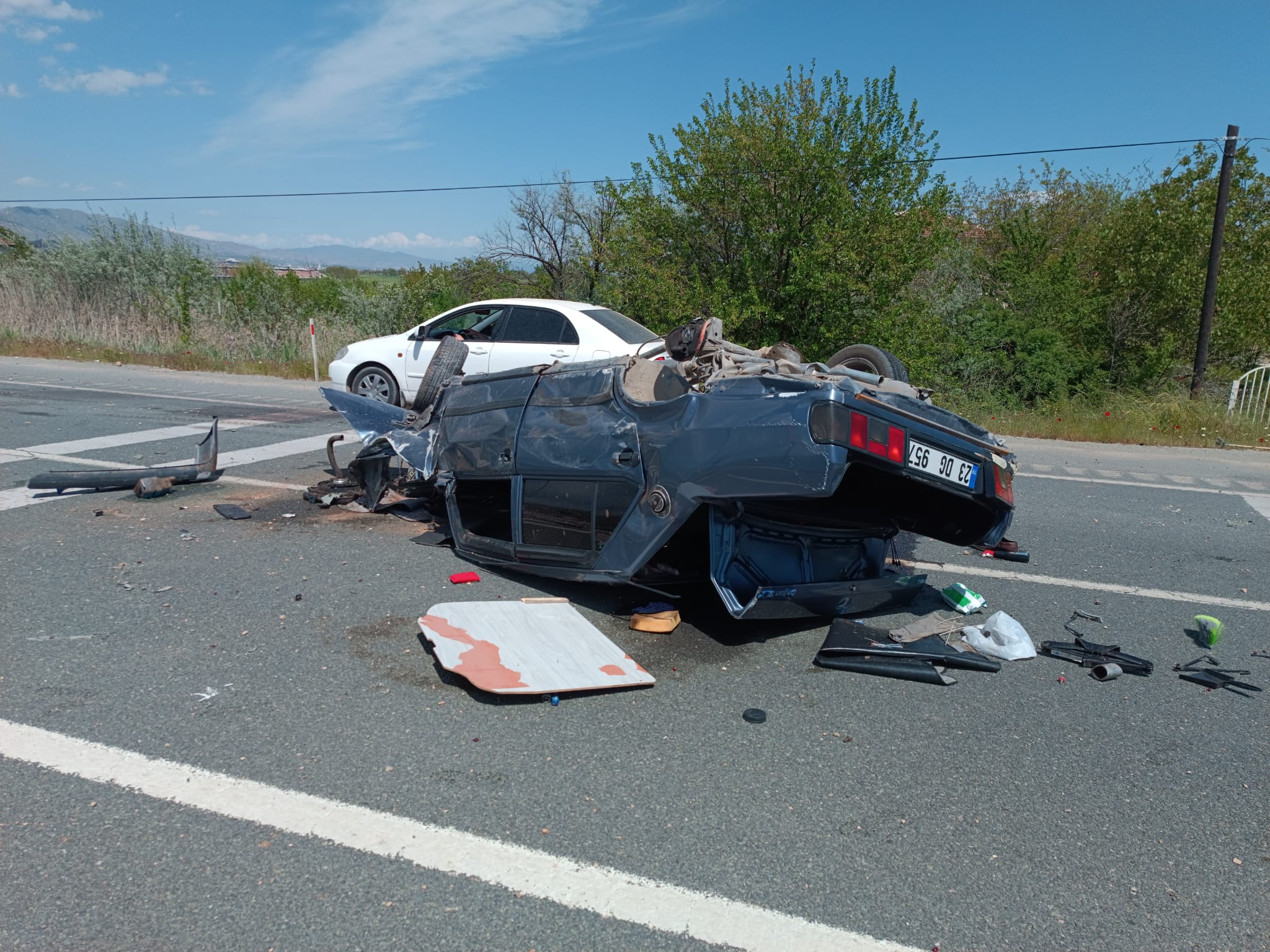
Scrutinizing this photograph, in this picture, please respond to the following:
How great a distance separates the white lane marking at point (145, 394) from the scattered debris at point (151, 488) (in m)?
6.08

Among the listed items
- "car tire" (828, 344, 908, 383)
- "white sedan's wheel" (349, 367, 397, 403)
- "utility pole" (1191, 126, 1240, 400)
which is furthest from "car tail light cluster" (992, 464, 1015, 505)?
"utility pole" (1191, 126, 1240, 400)

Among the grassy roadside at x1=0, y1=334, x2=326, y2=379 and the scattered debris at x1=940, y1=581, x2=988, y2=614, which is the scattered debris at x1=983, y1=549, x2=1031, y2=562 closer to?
the scattered debris at x1=940, y1=581, x2=988, y2=614

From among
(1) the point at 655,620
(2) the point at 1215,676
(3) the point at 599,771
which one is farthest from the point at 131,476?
(2) the point at 1215,676

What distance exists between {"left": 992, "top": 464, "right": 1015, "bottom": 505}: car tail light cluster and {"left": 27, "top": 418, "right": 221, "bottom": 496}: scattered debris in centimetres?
597

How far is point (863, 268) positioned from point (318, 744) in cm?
1394

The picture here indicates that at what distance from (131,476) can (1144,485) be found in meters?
9.49

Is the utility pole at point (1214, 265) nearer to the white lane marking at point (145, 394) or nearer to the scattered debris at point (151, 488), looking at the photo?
the white lane marking at point (145, 394)

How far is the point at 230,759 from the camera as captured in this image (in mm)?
2969

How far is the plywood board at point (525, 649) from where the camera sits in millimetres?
3523

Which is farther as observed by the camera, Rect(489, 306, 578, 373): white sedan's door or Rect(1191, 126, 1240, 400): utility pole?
Rect(1191, 126, 1240, 400): utility pole

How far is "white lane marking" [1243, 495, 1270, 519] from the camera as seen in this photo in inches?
304

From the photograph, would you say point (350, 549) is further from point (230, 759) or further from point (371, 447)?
point (230, 759)

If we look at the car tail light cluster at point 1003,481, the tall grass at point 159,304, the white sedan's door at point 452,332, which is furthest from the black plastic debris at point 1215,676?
the tall grass at point 159,304

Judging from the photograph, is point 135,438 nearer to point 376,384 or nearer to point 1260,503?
point 376,384
